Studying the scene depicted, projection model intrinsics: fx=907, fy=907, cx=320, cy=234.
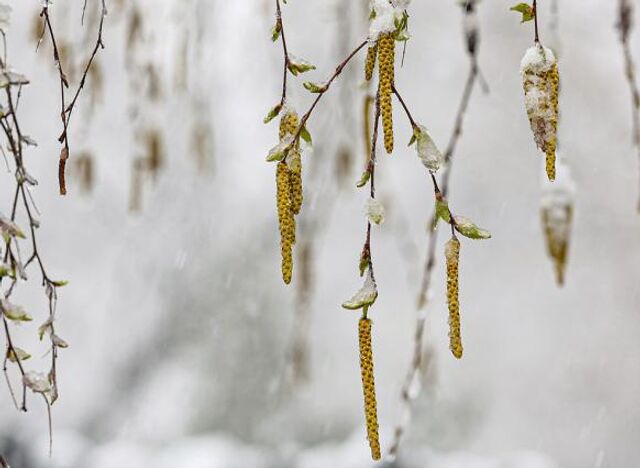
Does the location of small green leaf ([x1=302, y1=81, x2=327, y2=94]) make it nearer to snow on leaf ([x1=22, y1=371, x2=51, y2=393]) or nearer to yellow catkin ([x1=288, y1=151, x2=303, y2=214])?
yellow catkin ([x1=288, y1=151, x2=303, y2=214])

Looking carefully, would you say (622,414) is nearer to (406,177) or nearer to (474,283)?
(474,283)

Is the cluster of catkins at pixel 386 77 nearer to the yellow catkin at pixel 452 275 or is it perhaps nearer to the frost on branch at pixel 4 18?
the yellow catkin at pixel 452 275

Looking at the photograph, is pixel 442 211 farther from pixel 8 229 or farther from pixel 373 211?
pixel 8 229

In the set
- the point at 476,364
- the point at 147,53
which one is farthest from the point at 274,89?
the point at 147,53

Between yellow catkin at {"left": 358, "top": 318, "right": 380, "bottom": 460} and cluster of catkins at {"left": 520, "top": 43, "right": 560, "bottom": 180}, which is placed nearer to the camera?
cluster of catkins at {"left": 520, "top": 43, "right": 560, "bottom": 180}

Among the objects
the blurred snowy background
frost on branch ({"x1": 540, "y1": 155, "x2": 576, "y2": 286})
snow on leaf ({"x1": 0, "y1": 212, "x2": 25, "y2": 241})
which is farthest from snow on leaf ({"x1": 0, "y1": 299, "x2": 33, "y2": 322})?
the blurred snowy background

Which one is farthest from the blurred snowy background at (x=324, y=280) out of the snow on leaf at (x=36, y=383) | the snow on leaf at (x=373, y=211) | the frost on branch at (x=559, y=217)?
the snow on leaf at (x=373, y=211)

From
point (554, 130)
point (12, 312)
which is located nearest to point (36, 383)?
point (12, 312)
